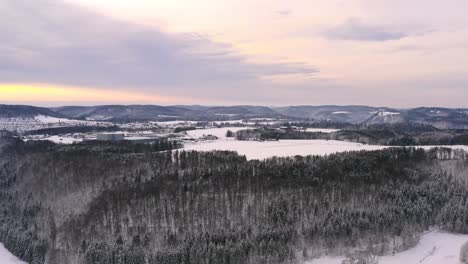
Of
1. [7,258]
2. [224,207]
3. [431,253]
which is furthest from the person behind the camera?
[224,207]

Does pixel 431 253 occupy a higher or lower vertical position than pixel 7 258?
higher

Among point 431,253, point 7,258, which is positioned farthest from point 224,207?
point 7,258

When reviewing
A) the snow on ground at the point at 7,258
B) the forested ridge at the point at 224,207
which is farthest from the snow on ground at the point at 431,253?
the snow on ground at the point at 7,258

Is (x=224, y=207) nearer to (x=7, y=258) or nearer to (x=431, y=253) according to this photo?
(x=431, y=253)

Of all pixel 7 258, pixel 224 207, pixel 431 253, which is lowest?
pixel 7 258

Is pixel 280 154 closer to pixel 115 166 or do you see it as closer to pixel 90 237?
pixel 115 166

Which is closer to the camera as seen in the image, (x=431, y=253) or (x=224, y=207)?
(x=431, y=253)

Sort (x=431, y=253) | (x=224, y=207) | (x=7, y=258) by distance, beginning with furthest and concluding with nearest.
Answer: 1. (x=224, y=207)
2. (x=7, y=258)
3. (x=431, y=253)

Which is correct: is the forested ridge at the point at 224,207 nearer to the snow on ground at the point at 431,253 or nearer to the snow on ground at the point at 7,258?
the snow on ground at the point at 7,258

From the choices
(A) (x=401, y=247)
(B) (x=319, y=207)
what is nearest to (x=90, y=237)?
(B) (x=319, y=207)
